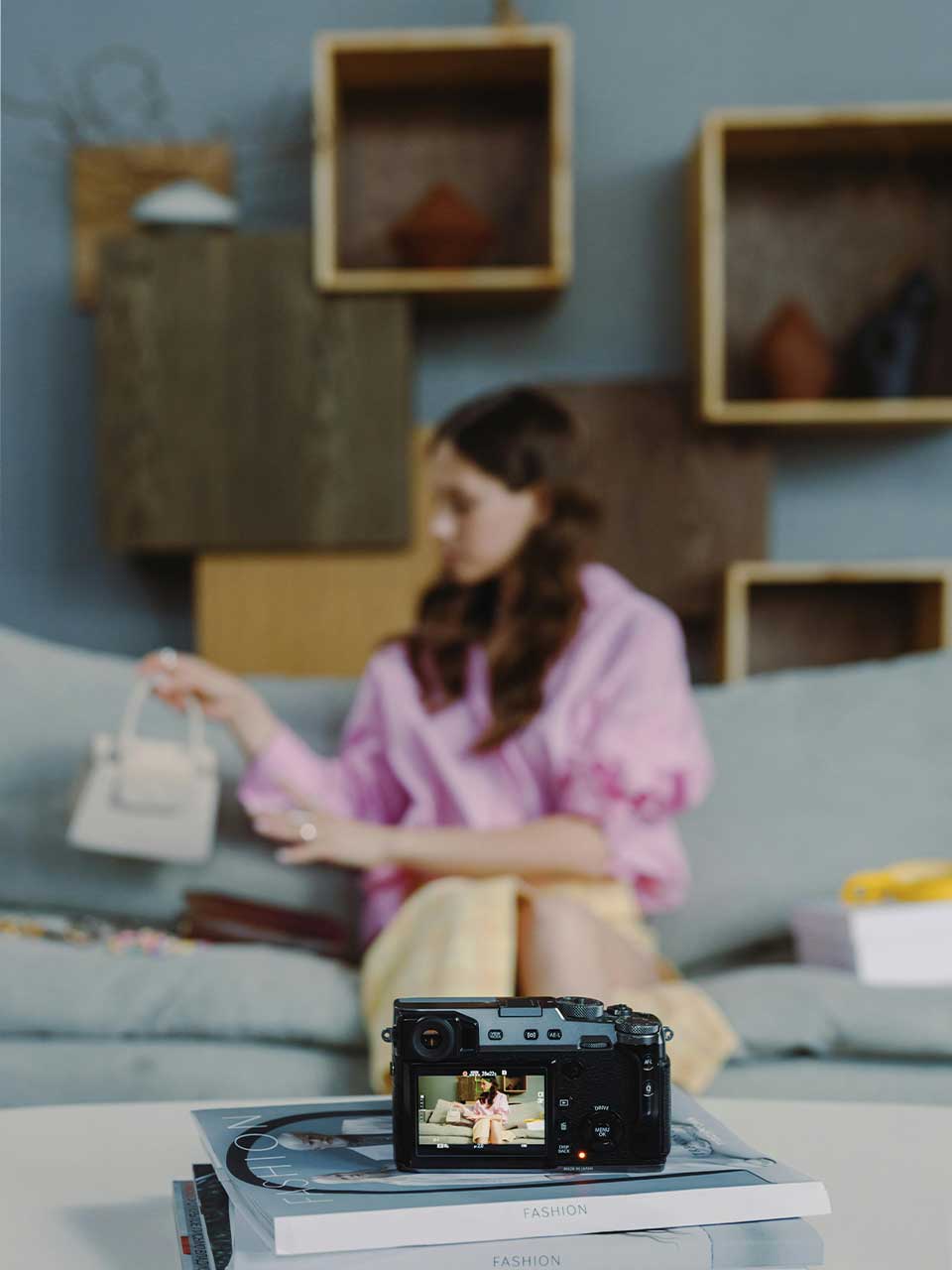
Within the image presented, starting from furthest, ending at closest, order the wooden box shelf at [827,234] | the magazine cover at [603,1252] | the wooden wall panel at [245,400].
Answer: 1. the wooden box shelf at [827,234]
2. the wooden wall panel at [245,400]
3. the magazine cover at [603,1252]

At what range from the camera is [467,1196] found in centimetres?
55

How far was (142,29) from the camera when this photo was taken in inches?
104

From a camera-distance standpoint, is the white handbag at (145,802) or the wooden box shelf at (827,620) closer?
the white handbag at (145,802)

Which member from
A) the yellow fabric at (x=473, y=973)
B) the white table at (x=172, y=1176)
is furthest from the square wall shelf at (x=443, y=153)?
the white table at (x=172, y=1176)

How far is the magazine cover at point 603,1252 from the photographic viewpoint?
522 millimetres

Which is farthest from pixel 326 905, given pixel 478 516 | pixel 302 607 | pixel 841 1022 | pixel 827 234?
pixel 827 234

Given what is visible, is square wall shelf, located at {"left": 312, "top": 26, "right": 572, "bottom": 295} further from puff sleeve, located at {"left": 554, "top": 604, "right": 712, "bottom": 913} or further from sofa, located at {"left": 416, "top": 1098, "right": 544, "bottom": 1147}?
sofa, located at {"left": 416, "top": 1098, "right": 544, "bottom": 1147}

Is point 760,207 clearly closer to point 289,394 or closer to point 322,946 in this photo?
point 289,394

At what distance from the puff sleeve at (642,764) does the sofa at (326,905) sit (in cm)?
7

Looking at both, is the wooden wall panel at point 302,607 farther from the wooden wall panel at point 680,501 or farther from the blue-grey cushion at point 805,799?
the blue-grey cushion at point 805,799

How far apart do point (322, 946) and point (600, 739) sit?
1.27ft

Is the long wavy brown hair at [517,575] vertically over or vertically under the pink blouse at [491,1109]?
over

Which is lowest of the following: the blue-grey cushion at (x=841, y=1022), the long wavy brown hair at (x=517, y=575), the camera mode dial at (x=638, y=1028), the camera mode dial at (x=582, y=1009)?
the blue-grey cushion at (x=841, y=1022)

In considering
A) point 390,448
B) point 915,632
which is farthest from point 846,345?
point 390,448
